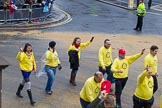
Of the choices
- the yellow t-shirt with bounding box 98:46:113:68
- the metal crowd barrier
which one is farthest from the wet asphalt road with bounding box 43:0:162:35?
the yellow t-shirt with bounding box 98:46:113:68

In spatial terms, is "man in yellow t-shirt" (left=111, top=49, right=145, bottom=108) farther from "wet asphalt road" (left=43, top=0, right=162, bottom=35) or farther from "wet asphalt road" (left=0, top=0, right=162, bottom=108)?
→ "wet asphalt road" (left=43, top=0, right=162, bottom=35)

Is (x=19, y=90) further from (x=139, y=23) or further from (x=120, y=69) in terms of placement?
(x=139, y=23)

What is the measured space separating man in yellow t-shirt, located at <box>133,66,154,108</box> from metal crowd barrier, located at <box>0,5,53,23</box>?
14.7 m

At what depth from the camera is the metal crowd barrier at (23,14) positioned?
80.0 ft

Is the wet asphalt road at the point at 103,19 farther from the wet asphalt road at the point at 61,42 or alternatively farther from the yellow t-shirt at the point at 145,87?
the yellow t-shirt at the point at 145,87

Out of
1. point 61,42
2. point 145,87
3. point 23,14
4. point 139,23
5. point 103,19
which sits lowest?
point 103,19

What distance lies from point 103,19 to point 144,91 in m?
18.6

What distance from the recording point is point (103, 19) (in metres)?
29.2

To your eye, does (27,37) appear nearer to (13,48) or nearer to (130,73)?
(13,48)

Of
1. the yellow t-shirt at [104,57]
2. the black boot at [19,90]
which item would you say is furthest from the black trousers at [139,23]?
the black boot at [19,90]

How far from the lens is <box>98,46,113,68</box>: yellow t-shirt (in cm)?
1334

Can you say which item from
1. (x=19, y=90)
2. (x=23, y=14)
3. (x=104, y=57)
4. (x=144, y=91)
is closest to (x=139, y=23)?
(x=23, y=14)

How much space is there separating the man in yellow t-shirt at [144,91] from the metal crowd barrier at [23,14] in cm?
1469

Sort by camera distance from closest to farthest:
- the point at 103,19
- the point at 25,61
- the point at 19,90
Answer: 1. the point at 25,61
2. the point at 19,90
3. the point at 103,19
